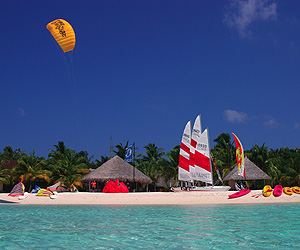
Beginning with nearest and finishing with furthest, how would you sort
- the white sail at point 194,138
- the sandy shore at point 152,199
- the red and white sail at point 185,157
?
the sandy shore at point 152,199 < the white sail at point 194,138 < the red and white sail at point 185,157

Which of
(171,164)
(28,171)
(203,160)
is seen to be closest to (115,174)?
(171,164)

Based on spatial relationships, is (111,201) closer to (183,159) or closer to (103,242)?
(183,159)

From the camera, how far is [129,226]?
8.45 meters

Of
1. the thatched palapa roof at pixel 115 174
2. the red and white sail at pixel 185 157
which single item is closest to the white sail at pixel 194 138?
the red and white sail at pixel 185 157

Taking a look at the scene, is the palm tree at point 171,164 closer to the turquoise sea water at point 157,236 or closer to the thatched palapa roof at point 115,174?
the thatched palapa roof at point 115,174

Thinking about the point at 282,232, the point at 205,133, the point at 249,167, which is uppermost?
the point at 205,133

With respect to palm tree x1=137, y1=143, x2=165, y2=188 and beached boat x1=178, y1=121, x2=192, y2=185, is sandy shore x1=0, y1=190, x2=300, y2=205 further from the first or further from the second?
palm tree x1=137, y1=143, x2=165, y2=188

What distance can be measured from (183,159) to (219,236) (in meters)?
16.5

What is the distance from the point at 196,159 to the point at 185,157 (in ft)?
5.15

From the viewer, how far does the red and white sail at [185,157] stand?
2286 centimetres

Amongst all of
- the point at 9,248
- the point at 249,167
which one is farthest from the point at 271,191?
the point at 9,248

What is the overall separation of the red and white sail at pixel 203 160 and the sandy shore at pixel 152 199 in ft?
5.89

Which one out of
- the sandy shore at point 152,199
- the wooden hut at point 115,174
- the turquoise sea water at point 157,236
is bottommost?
the turquoise sea water at point 157,236

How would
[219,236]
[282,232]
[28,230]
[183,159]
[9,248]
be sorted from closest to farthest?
[9,248] < [219,236] < [282,232] < [28,230] < [183,159]
